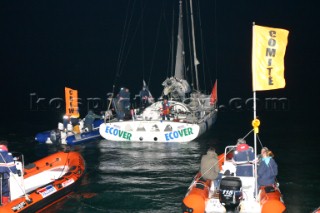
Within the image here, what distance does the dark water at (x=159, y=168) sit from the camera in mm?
13281

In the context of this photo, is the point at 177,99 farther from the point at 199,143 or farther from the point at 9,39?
the point at 9,39

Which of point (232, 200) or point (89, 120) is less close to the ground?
point (89, 120)

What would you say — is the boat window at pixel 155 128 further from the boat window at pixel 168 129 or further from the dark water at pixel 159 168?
the dark water at pixel 159 168

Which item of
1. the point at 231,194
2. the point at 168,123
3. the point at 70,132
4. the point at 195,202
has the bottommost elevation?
the point at 195,202

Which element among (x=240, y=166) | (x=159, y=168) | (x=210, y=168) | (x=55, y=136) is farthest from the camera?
(x=55, y=136)

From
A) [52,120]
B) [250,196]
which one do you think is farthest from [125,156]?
[52,120]

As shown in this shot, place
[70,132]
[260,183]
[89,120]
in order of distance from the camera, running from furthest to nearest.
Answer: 1. [89,120]
2. [70,132]
3. [260,183]

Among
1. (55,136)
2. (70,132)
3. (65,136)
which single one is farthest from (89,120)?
(55,136)

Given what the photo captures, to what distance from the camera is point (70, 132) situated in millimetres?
22094

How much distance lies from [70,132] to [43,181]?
7219 millimetres

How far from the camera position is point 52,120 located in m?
31.8

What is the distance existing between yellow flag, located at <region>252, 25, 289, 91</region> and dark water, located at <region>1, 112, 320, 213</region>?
404 cm

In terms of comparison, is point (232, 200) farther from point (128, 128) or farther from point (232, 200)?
point (128, 128)

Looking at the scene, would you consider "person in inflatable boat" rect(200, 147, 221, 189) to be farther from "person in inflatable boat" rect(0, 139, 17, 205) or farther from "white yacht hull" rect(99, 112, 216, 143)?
"white yacht hull" rect(99, 112, 216, 143)
